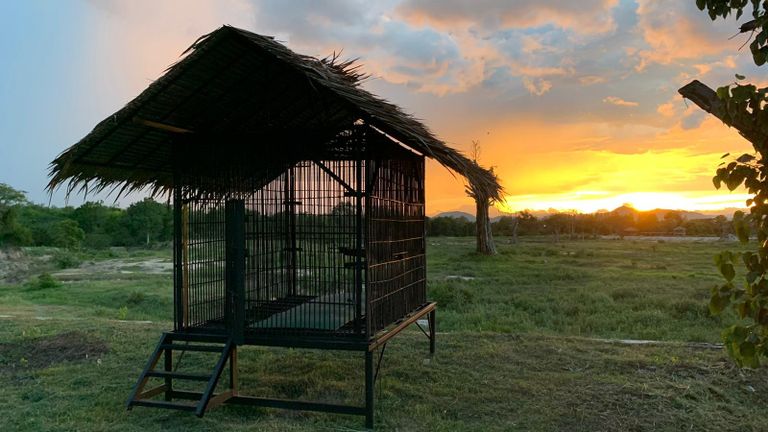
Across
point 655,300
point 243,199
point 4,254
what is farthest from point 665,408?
point 4,254

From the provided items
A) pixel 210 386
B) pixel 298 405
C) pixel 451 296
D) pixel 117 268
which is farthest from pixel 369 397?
pixel 117 268

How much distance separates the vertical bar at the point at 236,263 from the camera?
17.8ft

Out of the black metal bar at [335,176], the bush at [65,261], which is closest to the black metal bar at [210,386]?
the black metal bar at [335,176]

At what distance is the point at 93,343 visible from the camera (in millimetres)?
8266

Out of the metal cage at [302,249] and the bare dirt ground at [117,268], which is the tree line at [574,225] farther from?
the metal cage at [302,249]

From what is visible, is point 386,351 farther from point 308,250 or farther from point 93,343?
point 93,343

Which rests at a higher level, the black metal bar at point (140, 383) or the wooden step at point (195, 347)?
the wooden step at point (195, 347)

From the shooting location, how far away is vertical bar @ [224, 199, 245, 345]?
5434 mm

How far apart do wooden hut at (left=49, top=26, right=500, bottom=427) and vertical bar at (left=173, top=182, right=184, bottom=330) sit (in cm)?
1

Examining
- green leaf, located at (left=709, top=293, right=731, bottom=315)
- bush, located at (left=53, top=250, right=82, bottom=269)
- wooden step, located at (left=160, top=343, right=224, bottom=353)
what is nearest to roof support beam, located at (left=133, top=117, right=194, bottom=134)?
wooden step, located at (left=160, top=343, right=224, bottom=353)

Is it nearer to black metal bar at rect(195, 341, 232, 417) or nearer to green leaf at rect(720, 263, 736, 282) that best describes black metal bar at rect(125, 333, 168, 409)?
black metal bar at rect(195, 341, 232, 417)

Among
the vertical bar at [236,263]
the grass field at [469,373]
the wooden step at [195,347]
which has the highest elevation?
the vertical bar at [236,263]

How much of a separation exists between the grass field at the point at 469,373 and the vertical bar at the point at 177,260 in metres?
0.95

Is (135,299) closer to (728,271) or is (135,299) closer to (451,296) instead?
(451,296)
